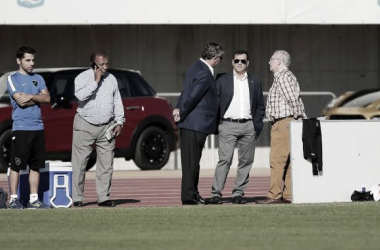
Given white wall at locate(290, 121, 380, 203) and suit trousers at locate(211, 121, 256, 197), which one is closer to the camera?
white wall at locate(290, 121, 380, 203)

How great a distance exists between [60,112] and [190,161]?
8210 mm

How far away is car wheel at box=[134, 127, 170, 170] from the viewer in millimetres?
26797

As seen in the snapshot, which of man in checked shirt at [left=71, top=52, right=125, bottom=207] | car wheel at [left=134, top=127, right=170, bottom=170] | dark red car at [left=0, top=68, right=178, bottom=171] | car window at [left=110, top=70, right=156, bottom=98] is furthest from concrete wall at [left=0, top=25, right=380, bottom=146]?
man in checked shirt at [left=71, top=52, right=125, bottom=207]

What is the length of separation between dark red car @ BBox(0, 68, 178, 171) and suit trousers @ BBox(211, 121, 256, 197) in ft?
26.1

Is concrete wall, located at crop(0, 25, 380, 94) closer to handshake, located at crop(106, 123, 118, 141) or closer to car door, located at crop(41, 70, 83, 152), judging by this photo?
car door, located at crop(41, 70, 83, 152)

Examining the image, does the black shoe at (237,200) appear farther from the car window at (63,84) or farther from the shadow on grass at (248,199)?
the car window at (63,84)

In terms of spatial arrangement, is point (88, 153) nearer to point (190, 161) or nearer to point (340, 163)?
point (190, 161)

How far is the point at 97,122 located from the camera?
→ 17281 millimetres

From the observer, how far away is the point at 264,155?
102 feet
